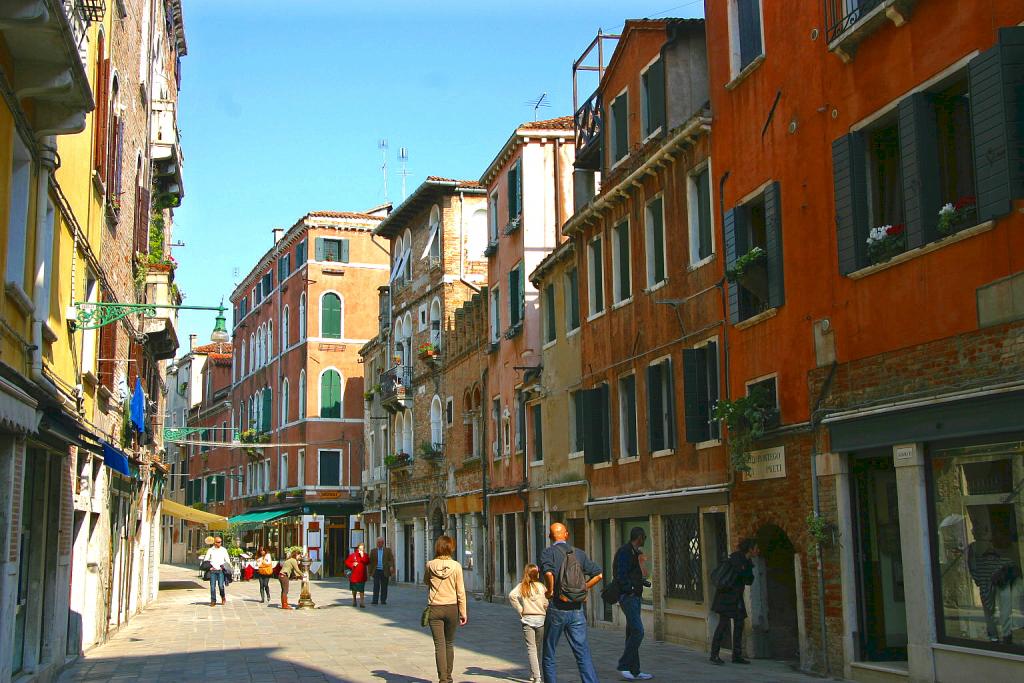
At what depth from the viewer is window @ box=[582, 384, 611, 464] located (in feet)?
69.1

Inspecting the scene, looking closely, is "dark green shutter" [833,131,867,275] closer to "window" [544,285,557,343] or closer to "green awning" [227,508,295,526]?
"window" [544,285,557,343]

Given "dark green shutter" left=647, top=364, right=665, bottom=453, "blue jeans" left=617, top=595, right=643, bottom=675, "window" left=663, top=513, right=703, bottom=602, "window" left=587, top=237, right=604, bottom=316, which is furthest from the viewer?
"window" left=587, top=237, right=604, bottom=316

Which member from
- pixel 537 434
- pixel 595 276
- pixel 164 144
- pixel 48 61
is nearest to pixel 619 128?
pixel 595 276

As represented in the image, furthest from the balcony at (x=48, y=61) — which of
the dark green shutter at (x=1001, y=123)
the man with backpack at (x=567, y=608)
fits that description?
the dark green shutter at (x=1001, y=123)

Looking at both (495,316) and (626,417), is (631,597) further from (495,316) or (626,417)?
(495,316)

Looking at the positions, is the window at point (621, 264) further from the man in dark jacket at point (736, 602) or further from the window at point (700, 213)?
the man in dark jacket at point (736, 602)

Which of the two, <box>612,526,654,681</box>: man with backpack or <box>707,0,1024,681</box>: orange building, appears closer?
<box>707,0,1024,681</box>: orange building

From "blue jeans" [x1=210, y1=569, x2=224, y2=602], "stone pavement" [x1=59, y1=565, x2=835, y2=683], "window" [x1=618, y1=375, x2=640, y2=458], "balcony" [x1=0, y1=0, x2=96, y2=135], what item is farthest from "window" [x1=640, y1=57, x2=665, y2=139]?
"blue jeans" [x1=210, y1=569, x2=224, y2=602]

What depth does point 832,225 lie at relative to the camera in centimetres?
1326

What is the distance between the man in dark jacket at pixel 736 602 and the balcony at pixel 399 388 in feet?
89.0

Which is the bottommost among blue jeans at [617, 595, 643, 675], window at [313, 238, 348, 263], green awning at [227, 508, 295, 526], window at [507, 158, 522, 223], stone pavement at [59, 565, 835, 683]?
stone pavement at [59, 565, 835, 683]

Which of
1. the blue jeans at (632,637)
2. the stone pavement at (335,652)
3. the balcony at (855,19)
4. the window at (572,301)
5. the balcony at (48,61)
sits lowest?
the stone pavement at (335,652)

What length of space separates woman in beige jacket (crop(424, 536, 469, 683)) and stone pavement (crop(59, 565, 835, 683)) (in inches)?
52.4

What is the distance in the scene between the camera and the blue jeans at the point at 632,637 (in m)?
13.1
